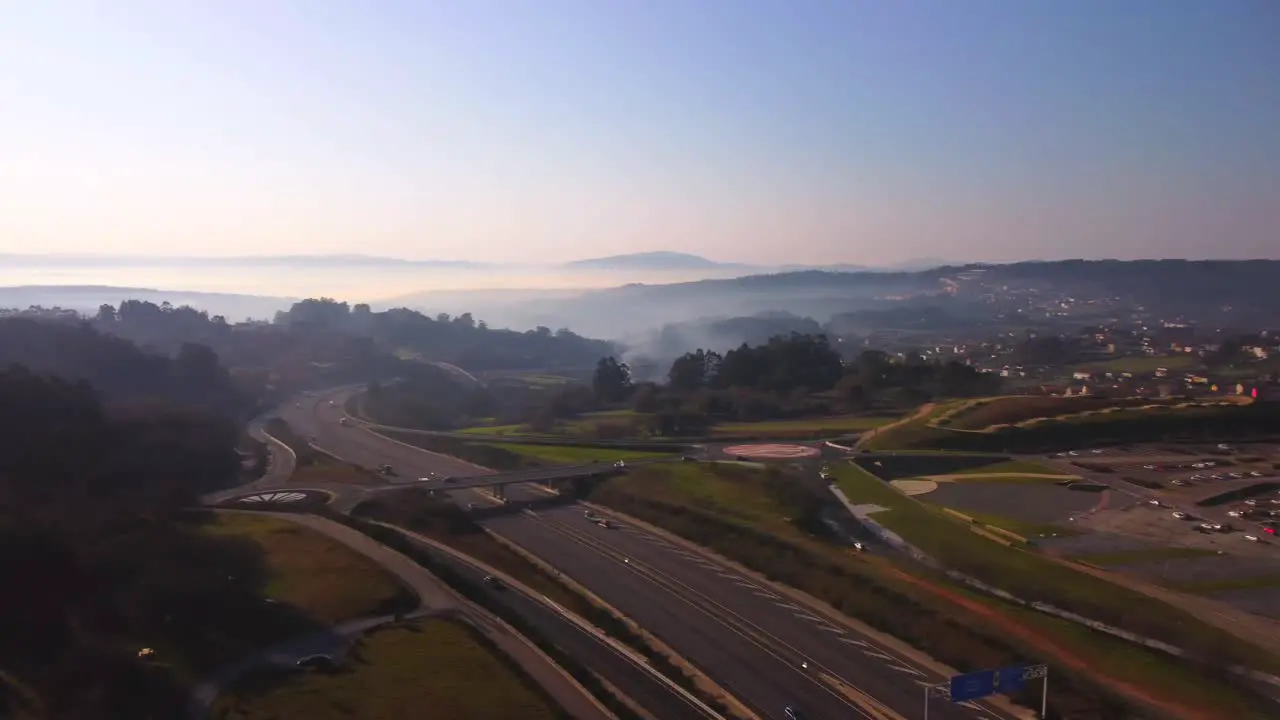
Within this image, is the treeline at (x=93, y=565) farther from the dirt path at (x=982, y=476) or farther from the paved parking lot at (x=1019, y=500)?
the dirt path at (x=982, y=476)

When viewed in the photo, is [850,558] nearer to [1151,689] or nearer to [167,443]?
[1151,689]

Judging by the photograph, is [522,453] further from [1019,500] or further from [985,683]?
[985,683]

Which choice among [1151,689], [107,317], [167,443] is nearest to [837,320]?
[107,317]

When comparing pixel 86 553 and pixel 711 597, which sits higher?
pixel 86 553

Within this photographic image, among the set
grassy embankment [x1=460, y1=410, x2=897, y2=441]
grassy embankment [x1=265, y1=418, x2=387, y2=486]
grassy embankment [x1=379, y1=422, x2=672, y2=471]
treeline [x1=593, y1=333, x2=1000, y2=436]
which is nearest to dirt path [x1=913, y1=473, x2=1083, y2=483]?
grassy embankment [x1=460, y1=410, x2=897, y2=441]

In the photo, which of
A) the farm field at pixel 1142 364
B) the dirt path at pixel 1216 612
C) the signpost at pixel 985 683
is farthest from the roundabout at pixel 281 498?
the farm field at pixel 1142 364
